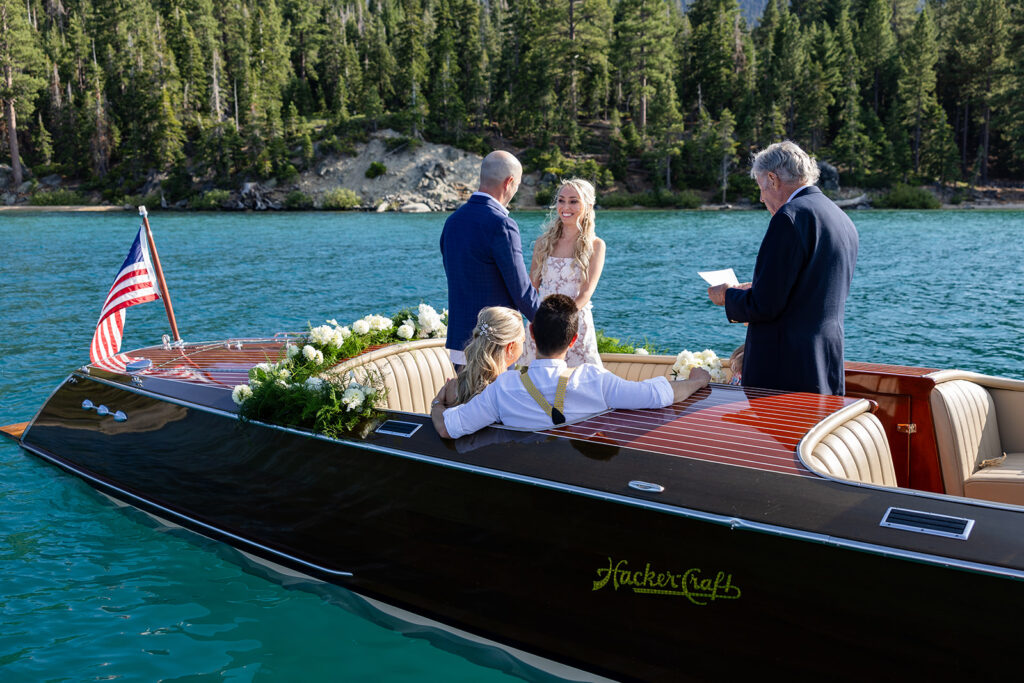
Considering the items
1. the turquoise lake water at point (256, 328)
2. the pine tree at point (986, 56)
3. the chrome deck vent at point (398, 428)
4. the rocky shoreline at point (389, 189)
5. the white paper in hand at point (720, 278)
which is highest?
the pine tree at point (986, 56)

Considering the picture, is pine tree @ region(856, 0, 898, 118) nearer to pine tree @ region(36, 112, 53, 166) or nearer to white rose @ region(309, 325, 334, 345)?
pine tree @ region(36, 112, 53, 166)

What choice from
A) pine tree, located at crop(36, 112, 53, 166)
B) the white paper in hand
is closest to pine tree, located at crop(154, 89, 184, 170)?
pine tree, located at crop(36, 112, 53, 166)

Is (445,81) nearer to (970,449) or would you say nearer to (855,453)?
(970,449)

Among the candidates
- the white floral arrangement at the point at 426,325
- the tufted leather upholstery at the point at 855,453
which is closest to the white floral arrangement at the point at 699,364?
the tufted leather upholstery at the point at 855,453

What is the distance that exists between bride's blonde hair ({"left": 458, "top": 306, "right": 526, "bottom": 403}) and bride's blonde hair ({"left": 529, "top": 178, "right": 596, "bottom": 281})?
1.38 m

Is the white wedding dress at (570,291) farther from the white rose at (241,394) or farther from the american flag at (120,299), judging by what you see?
the american flag at (120,299)

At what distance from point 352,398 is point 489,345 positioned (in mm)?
926

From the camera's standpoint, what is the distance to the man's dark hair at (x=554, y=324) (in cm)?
336

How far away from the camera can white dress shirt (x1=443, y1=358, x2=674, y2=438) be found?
3535 millimetres

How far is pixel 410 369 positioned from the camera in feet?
16.7

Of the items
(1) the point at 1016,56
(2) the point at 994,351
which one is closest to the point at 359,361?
(2) the point at 994,351

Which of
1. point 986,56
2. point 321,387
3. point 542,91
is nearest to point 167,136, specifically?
point 542,91

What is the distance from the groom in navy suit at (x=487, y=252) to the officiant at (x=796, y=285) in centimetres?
101

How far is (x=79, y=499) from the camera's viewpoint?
20.3 ft
